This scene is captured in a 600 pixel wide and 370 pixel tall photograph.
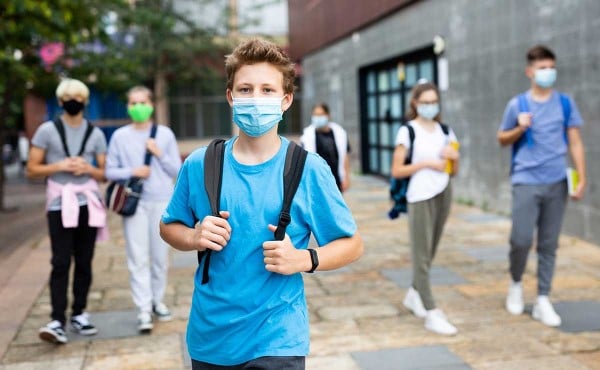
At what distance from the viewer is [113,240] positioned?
31.4 feet

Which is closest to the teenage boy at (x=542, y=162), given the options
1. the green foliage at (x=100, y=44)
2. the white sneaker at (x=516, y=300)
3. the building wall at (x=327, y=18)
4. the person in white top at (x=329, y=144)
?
the white sneaker at (x=516, y=300)

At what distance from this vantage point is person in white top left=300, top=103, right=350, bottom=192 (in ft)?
23.6

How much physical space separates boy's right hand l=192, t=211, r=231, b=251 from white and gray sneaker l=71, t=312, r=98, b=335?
3.27 meters

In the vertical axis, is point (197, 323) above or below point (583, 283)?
above

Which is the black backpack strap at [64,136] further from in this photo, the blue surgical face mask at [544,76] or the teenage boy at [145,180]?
the blue surgical face mask at [544,76]

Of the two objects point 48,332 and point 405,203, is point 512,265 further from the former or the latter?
point 48,332

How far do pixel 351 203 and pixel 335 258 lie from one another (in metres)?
10.2

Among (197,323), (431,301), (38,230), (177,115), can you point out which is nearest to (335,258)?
(197,323)

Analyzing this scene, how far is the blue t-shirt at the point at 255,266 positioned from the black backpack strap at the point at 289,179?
0.02 m

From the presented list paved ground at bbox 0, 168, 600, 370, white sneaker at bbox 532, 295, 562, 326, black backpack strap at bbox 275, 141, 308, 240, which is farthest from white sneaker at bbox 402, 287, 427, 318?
black backpack strap at bbox 275, 141, 308, 240

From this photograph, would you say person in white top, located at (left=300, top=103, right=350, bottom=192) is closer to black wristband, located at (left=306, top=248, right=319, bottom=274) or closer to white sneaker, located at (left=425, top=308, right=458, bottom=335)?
white sneaker, located at (left=425, top=308, right=458, bottom=335)

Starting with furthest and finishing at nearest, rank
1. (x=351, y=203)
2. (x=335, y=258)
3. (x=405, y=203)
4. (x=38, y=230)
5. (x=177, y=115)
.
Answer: (x=177, y=115) < (x=351, y=203) < (x=38, y=230) < (x=405, y=203) < (x=335, y=258)

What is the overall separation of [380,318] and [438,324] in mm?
550

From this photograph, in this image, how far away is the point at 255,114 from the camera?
238cm
